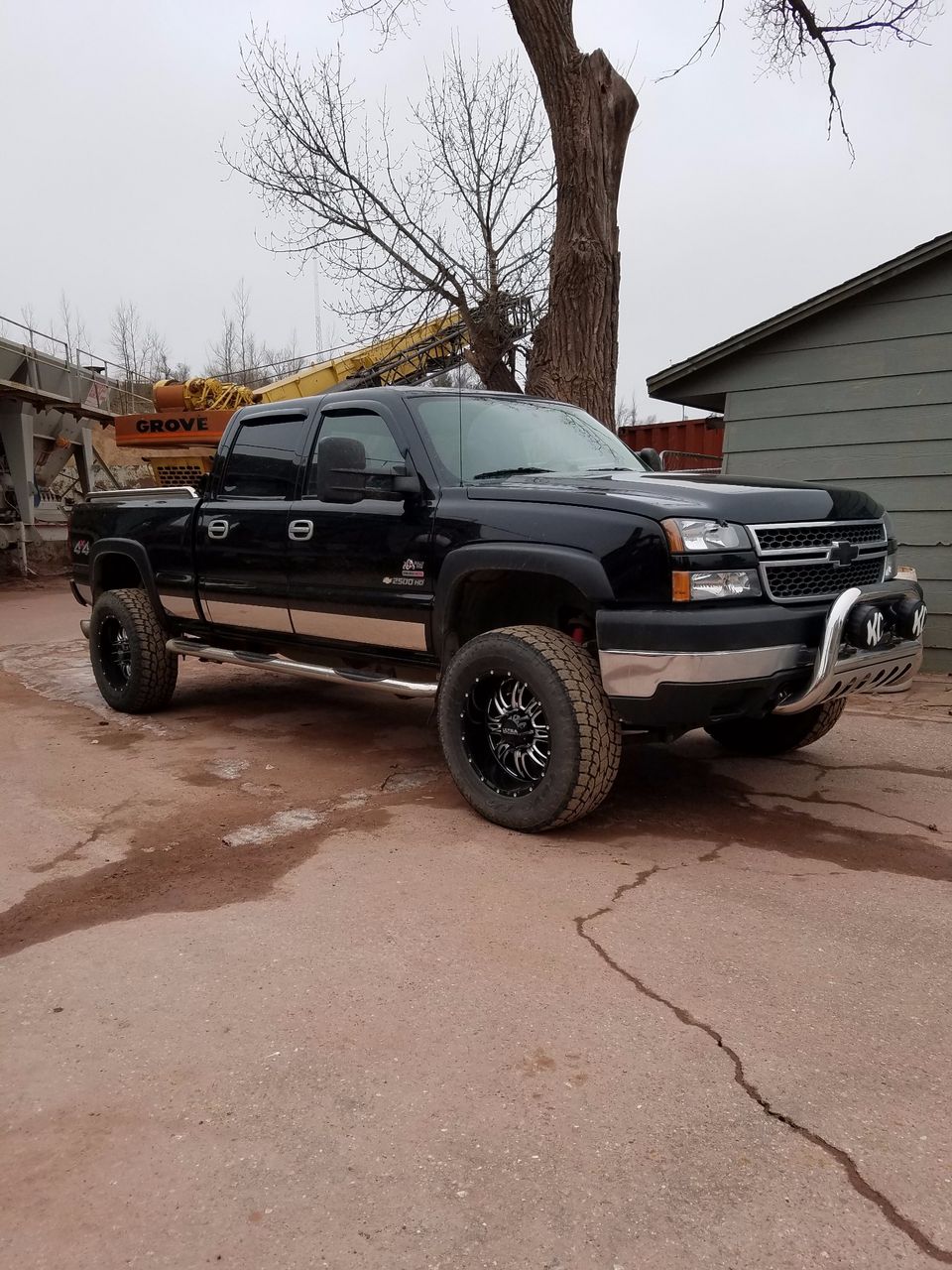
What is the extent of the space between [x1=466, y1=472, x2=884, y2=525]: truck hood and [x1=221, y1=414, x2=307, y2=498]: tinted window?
59.3 inches

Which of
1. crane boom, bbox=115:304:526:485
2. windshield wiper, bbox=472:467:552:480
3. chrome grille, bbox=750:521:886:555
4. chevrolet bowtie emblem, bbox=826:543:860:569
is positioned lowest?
chevrolet bowtie emblem, bbox=826:543:860:569

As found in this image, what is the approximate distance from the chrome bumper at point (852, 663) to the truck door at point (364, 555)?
5.81 feet

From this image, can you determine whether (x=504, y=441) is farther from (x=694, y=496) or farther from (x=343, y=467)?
(x=694, y=496)

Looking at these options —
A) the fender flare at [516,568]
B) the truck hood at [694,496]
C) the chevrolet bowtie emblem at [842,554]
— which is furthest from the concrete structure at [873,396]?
the fender flare at [516,568]

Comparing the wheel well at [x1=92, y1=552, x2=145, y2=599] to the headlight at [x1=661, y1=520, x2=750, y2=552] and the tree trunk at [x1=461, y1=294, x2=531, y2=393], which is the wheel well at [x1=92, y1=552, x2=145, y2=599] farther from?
the tree trunk at [x1=461, y1=294, x2=531, y2=393]

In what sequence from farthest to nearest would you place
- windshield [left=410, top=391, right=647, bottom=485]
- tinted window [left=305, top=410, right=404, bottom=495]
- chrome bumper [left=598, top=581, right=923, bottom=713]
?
tinted window [left=305, top=410, right=404, bottom=495] < windshield [left=410, top=391, right=647, bottom=485] < chrome bumper [left=598, top=581, right=923, bottom=713]

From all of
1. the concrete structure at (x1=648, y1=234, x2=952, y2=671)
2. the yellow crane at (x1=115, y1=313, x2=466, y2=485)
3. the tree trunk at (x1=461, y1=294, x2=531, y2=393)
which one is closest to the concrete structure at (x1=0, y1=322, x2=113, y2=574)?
the yellow crane at (x1=115, y1=313, x2=466, y2=485)

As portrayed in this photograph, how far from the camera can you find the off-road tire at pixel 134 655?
6641mm

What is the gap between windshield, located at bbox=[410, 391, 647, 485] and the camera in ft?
16.0

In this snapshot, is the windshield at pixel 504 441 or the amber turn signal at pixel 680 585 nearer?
the amber turn signal at pixel 680 585

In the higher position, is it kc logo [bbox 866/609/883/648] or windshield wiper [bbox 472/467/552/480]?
windshield wiper [bbox 472/467/552/480]

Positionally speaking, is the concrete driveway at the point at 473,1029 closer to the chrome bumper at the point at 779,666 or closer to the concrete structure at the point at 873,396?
the chrome bumper at the point at 779,666

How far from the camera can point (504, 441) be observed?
5.07 metres

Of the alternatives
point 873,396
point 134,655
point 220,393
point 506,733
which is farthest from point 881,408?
point 220,393
